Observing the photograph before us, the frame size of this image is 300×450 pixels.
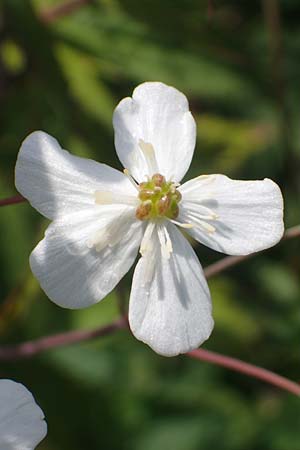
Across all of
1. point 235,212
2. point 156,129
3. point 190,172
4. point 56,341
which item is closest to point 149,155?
point 156,129

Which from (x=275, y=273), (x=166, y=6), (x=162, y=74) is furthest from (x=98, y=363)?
(x=166, y=6)

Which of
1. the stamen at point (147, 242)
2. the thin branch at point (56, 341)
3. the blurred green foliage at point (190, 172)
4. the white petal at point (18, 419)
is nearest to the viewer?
the white petal at point (18, 419)

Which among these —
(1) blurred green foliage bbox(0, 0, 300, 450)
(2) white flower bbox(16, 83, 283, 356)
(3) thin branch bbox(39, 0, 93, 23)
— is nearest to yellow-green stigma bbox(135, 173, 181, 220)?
(2) white flower bbox(16, 83, 283, 356)

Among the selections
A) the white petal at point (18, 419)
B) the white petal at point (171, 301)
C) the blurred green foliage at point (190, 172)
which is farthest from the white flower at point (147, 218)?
the blurred green foliage at point (190, 172)

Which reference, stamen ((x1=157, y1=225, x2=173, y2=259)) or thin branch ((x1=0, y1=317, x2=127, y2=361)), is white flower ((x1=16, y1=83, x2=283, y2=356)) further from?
thin branch ((x1=0, y1=317, x2=127, y2=361))

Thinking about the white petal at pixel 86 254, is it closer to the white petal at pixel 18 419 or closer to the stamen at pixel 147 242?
the stamen at pixel 147 242
